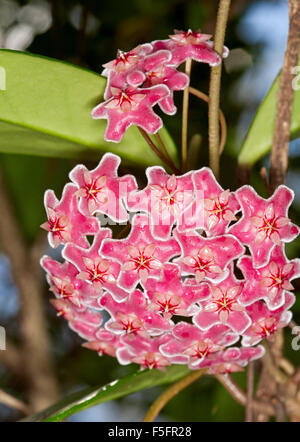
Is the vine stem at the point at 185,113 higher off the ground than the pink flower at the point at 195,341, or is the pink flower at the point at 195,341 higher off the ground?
the vine stem at the point at 185,113

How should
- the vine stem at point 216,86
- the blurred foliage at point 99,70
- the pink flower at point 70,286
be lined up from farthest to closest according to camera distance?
the blurred foliage at point 99,70, the pink flower at point 70,286, the vine stem at point 216,86

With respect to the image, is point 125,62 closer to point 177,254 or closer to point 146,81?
point 146,81

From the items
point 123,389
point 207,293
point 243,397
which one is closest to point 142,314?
point 207,293

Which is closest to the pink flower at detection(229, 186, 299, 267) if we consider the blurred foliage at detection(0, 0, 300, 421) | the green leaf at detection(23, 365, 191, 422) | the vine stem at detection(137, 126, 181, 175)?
the vine stem at detection(137, 126, 181, 175)

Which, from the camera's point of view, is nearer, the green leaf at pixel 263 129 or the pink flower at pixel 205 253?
the pink flower at pixel 205 253

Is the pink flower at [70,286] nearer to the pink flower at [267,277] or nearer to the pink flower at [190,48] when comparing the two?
the pink flower at [267,277]

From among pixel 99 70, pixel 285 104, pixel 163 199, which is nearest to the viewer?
pixel 163 199

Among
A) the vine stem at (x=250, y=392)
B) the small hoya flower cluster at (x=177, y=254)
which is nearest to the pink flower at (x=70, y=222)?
the small hoya flower cluster at (x=177, y=254)

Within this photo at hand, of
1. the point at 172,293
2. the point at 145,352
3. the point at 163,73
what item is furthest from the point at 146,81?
the point at 145,352

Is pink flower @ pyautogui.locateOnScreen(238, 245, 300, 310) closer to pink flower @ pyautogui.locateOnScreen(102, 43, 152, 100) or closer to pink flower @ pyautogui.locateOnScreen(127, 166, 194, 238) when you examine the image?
pink flower @ pyautogui.locateOnScreen(127, 166, 194, 238)
